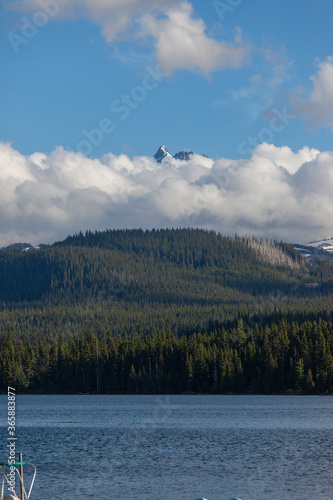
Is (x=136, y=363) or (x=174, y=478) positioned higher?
(x=136, y=363)

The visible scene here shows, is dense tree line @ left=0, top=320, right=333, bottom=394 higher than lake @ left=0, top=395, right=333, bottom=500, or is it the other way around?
dense tree line @ left=0, top=320, right=333, bottom=394

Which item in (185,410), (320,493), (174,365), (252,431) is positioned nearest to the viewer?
(320,493)

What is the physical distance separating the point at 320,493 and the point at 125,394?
146368 millimetres

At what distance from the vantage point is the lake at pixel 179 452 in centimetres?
5728

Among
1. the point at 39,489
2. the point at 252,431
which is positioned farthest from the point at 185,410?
the point at 39,489

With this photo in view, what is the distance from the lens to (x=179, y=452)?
7794 cm

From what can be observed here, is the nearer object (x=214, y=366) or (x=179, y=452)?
(x=179, y=452)

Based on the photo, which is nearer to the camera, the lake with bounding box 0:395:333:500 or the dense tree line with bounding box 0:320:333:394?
the lake with bounding box 0:395:333:500

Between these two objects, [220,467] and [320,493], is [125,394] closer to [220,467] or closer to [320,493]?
[220,467]

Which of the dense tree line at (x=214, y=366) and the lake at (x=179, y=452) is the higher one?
the dense tree line at (x=214, y=366)

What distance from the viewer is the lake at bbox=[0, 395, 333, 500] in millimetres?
57281

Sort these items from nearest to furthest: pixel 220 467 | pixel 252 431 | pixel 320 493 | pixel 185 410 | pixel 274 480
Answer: pixel 320 493 < pixel 274 480 < pixel 220 467 < pixel 252 431 < pixel 185 410

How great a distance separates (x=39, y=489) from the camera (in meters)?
57.5

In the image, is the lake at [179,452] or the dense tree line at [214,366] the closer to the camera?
the lake at [179,452]
